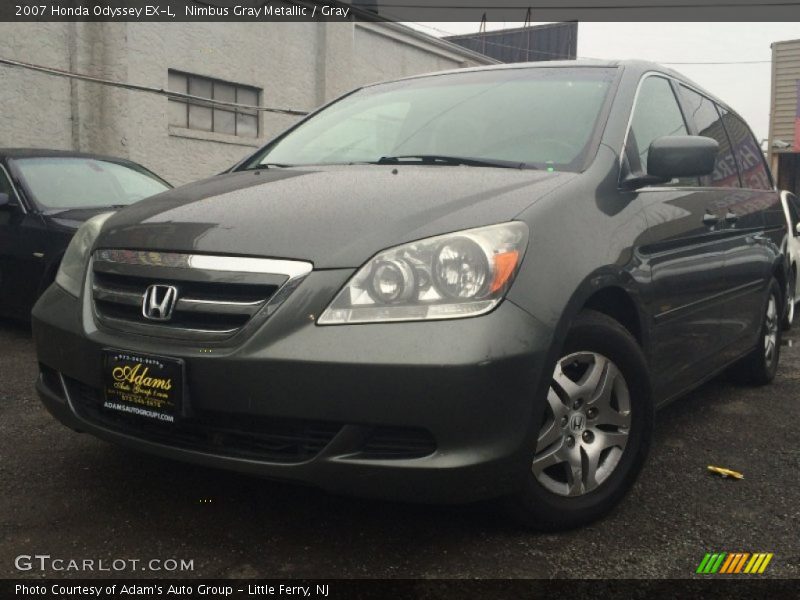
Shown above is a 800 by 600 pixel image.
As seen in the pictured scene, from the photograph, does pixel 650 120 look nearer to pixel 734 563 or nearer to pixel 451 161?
pixel 451 161

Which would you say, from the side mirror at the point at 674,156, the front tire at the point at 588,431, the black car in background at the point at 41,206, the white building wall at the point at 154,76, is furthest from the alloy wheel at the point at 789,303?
the white building wall at the point at 154,76

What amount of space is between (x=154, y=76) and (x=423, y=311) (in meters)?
10.5

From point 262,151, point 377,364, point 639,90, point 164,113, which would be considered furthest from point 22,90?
point 377,364

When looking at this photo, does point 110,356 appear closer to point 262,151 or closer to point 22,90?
point 262,151

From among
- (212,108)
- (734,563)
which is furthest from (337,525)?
(212,108)

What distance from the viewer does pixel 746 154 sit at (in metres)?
4.61

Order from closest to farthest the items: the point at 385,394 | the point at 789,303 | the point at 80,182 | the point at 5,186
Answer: the point at 385,394, the point at 789,303, the point at 5,186, the point at 80,182

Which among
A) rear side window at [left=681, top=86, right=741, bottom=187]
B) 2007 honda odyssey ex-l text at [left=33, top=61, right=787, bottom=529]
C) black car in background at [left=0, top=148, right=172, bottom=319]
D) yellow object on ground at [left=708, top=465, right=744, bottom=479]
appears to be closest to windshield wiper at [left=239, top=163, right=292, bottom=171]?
2007 honda odyssey ex-l text at [left=33, top=61, right=787, bottom=529]

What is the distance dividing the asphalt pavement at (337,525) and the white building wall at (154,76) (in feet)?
26.6

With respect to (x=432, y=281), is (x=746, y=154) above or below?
above

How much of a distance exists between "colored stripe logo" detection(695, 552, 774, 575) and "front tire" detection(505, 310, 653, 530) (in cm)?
34

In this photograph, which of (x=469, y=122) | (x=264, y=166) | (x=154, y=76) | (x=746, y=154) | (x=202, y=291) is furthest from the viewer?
(x=154, y=76)

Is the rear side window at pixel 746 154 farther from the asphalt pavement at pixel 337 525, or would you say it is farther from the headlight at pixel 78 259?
the headlight at pixel 78 259

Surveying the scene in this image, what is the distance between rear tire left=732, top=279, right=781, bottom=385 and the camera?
179 inches
